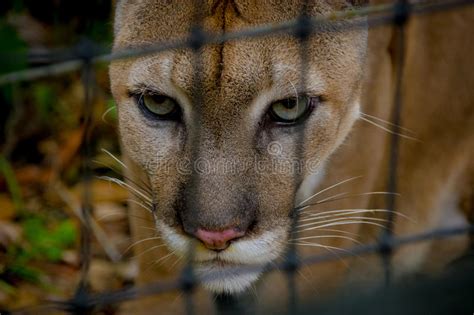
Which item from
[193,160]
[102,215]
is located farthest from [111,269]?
[193,160]

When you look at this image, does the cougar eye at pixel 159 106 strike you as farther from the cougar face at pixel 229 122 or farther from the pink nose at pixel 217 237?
the pink nose at pixel 217 237

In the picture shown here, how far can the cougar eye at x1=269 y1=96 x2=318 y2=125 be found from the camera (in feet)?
6.70

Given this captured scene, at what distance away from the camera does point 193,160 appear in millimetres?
1965

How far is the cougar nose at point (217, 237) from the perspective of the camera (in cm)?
191

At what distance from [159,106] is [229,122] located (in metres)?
0.24

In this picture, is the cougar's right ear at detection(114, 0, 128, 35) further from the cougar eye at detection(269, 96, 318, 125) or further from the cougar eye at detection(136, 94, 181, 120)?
the cougar eye at detection(269, 96, 318, 125)

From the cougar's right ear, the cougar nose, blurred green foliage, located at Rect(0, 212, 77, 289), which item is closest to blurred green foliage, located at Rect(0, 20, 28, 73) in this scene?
blurred green foliage, located at Rect(0, 212, 77, 289)

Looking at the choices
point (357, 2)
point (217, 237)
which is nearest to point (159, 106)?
point (217, 237)

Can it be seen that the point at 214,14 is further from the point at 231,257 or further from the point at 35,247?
the point at 35,247

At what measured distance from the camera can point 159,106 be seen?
2123mm

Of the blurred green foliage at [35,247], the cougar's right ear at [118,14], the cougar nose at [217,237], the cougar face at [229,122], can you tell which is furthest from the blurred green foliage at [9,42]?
the cougar nose at [217,237]

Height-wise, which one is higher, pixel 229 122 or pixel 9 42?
pixel 9 42

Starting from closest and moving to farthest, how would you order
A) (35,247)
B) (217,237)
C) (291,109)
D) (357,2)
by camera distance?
(217,237) < (291,109) < (357,2) < (35,247)

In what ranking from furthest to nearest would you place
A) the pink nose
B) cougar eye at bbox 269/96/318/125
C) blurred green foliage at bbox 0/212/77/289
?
1. blurred green foliage at bbox 0/212/77/289
2. cougar eye at bbox 269/96/318/125
3. the pink nose
